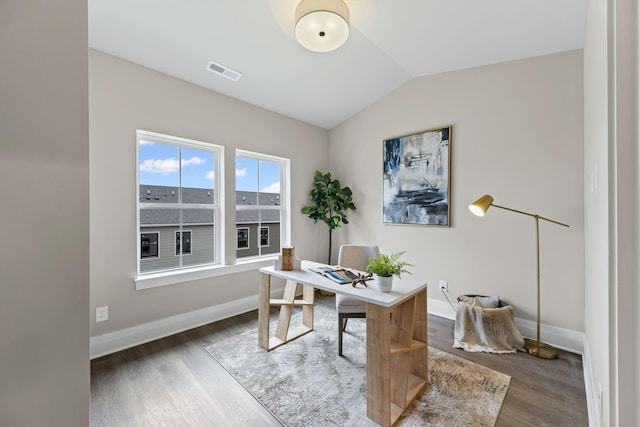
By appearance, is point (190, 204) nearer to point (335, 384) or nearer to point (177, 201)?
point (177, 201)

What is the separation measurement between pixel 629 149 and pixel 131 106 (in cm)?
316

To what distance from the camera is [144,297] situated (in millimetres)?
2525

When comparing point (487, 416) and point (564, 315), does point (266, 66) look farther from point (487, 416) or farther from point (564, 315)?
point (564, 315)

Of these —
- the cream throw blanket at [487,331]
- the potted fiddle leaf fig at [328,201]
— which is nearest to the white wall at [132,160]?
the potted fiddle leaf fig at [328,201]

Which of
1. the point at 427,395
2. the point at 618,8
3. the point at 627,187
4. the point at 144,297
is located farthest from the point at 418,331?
the point at 144,297

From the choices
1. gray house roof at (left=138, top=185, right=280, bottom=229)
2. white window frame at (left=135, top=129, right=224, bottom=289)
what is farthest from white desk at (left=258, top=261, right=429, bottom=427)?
gray house roof at (left=138, top=185, right=280, bottom=229)

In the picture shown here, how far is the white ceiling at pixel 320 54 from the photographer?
6.60ft

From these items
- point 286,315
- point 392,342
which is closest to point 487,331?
point 392,342

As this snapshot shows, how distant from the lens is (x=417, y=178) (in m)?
3.20

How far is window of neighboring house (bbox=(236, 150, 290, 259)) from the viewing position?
3348 mm

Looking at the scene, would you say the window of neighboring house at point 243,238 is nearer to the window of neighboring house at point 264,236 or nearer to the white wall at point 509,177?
the window of neighboring house at point 264,236

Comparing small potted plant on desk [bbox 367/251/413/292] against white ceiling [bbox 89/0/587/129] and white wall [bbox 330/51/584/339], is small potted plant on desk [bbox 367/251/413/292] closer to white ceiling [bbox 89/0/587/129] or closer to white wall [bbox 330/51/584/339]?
white wall [bbox 330/51/584/339]

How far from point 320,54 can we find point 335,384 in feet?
9.29

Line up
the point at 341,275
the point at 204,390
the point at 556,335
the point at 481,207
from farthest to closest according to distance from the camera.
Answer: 1. the point at 556,335
2. the point at 481,207
3. the point at 341,275
4. the point at 204,390
